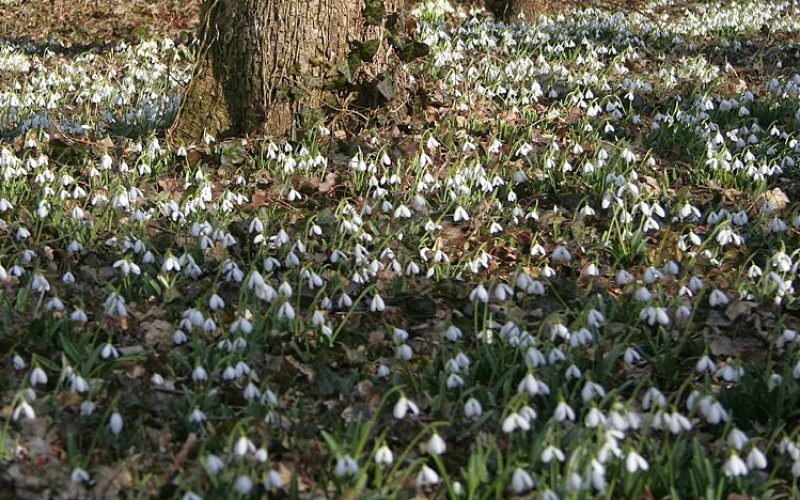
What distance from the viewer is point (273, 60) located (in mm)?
5355

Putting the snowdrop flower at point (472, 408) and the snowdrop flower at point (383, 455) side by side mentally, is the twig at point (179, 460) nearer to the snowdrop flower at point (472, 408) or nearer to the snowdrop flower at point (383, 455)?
the snowdrop flower at point (383, 455)

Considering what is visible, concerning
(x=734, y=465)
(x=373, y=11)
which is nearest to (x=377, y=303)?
(x=734, y=465)

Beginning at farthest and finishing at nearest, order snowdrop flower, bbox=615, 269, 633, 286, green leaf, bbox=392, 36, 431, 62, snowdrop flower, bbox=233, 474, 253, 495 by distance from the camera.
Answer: green leaf, bbox=392, 36, 431, 62
snowdrop flower, bbox=615, 269, 633, 286
snowdrop flower, bbox=233, 474, 253, 495

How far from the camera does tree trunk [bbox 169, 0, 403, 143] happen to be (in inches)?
210

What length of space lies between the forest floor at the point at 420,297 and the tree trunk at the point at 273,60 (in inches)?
9.3

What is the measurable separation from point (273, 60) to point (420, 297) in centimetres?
227

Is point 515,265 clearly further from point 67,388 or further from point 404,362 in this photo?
point 67,388

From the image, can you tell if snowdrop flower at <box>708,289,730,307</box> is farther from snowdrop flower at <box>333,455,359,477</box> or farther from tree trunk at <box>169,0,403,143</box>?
tree trunk at <box>169,0,403,143</box>

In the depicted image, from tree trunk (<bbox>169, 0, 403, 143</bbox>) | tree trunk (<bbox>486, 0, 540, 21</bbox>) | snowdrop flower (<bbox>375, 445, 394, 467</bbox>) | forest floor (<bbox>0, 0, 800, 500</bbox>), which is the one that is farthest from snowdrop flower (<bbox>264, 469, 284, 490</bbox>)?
tree trunk (<bbox>486, 0, 540, 21</bbox>)

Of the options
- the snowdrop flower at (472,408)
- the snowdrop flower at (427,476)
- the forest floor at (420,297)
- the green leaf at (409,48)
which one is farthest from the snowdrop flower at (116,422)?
the green leaf at (409,48)

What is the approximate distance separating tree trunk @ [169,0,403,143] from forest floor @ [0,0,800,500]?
235mm

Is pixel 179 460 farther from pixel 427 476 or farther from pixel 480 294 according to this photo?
pixel 480 294

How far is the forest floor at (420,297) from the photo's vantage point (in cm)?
256

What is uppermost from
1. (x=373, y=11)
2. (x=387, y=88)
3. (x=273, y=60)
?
(x=373, y=11)
